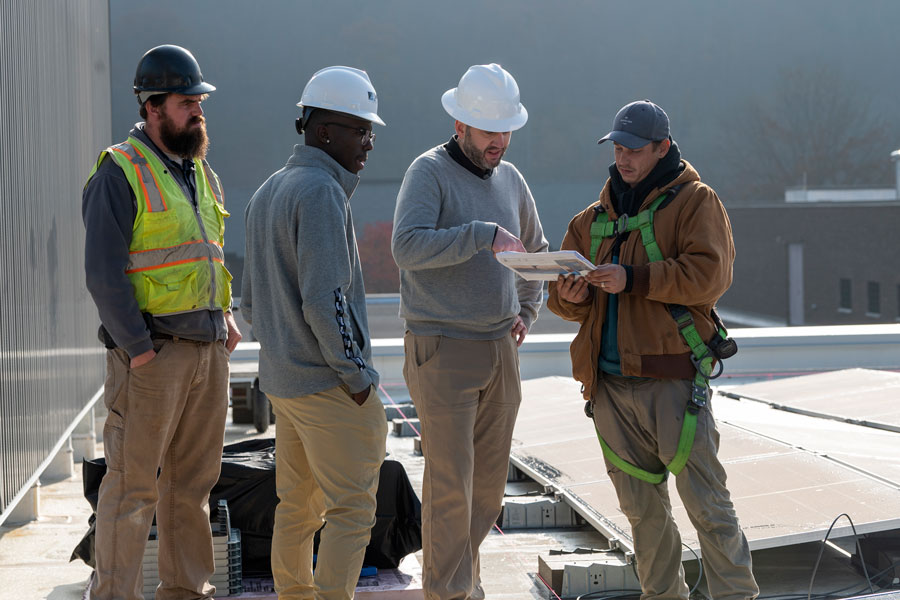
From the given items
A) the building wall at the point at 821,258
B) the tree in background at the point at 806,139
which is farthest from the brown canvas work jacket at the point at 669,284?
the tree in background at the point at 806,139

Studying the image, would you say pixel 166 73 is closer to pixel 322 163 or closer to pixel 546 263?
pixel 322 163

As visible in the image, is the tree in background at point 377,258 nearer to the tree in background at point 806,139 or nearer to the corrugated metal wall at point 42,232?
the tree in background at point 806,139

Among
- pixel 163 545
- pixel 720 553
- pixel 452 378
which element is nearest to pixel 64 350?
pixel 163 545

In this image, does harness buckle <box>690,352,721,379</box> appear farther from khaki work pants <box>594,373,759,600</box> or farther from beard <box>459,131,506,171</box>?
beard <box>459,131,506,171</box>

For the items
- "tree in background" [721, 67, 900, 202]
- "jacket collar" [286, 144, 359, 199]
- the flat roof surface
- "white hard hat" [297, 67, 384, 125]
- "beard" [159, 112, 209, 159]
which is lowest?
the flat roof surface

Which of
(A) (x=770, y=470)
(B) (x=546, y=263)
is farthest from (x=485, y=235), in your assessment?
(A) (x=770, y=470)

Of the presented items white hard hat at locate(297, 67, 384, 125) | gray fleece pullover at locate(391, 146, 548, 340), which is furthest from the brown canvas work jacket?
white hard hat at locate(297, 67, 384, 125)

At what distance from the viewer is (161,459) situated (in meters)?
3.64

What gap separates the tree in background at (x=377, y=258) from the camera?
41.0m

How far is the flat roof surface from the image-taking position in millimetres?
4555

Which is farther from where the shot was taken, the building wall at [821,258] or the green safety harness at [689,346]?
the building wall at [821,258]

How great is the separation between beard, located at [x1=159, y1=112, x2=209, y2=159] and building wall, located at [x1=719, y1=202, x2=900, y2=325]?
3575 centimetres

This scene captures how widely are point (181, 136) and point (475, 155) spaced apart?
3.52ft

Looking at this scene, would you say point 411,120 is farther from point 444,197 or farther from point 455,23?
point 444,197
